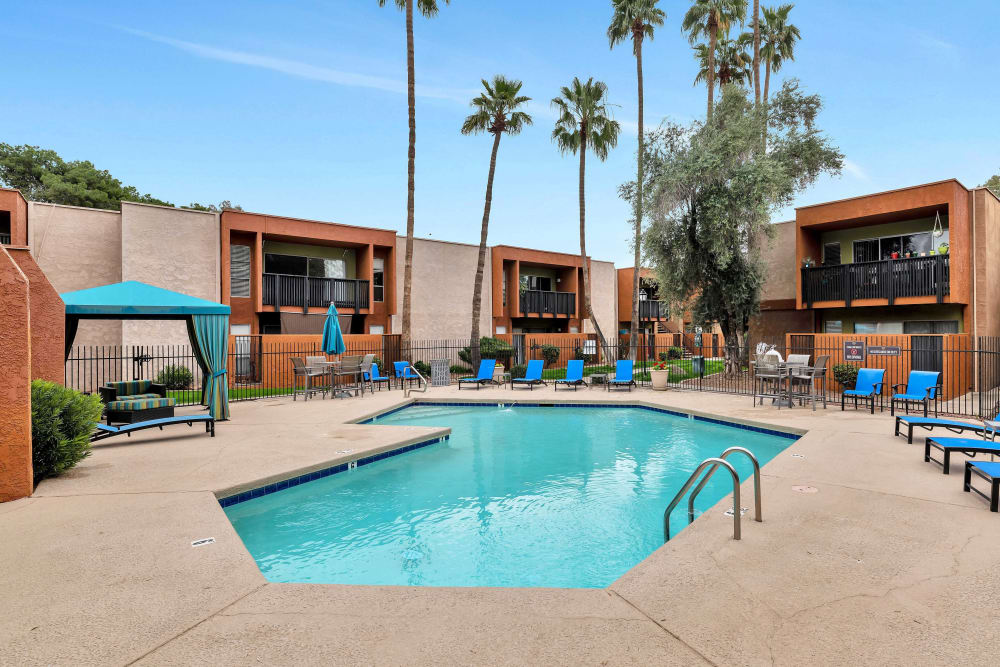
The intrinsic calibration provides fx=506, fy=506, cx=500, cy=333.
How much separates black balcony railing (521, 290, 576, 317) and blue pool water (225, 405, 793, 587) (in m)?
17.2

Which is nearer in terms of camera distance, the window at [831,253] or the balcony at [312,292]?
the window at [831,253]

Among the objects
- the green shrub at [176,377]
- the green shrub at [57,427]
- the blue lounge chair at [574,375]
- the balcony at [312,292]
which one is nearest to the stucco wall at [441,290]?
the balcony at [312,292]

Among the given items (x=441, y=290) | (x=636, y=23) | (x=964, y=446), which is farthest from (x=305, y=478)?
(x=636, y=23)

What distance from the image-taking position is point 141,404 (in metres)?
8.99

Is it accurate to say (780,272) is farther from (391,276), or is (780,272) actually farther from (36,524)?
(36,524)

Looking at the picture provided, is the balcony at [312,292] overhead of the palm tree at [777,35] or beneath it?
beneath

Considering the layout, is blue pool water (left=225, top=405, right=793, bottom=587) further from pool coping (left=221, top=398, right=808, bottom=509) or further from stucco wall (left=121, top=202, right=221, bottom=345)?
stucco wall (left=121, top=202, right=221, bottom=345)

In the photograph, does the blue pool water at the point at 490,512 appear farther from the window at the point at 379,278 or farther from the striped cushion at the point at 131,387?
the window at the point at 379,278

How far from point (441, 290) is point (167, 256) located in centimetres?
1099

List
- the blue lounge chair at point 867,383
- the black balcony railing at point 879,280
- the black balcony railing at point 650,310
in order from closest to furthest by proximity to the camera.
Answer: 1. the blue lounge chair at point 867,383
2. the black balcony railing at point 879,280
3. the black balcony railing at point 650,310

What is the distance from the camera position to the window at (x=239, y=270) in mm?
19266

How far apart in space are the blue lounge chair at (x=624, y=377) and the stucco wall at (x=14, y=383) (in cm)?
1377

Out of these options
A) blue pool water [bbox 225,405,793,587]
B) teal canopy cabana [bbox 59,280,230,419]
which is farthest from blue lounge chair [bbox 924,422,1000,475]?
teal canopy cabana [bbox 59,280,230,419]

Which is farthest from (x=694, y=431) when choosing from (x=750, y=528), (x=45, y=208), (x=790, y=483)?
(x=45, y=208)
